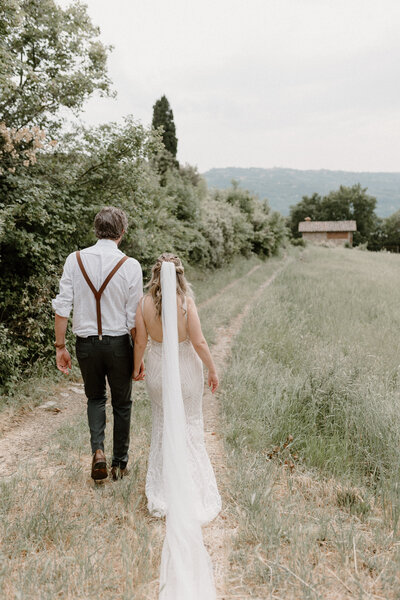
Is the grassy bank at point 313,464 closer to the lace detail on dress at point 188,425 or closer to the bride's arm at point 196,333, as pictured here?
the lace detail on dress at point 188,425

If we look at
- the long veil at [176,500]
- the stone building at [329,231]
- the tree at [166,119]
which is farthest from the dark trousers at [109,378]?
the stone building at [329,231]

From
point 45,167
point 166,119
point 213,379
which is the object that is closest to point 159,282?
point 213,379

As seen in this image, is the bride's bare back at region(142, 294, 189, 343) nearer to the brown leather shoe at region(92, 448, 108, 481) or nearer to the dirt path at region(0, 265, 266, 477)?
the brown leather shoe at region(92, 448, 108, 481)

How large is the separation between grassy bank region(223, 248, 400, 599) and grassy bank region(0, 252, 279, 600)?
0.67m

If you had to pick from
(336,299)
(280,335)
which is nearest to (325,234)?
(336,299)

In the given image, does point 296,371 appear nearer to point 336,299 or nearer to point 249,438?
point 249,438

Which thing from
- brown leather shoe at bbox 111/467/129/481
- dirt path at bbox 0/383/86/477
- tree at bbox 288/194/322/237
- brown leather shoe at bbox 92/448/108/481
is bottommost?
dirt path at bbox 0/383/86/477

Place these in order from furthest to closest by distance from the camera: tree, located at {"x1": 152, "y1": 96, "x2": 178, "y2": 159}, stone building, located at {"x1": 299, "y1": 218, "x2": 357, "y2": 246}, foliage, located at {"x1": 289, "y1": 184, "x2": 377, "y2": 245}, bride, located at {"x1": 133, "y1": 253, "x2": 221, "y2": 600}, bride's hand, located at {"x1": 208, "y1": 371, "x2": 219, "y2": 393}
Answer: foliage, located at {"x1": 289, "y1": 184, "x2": 377, "y2": 245}, stone building, located at {"x1": 299, "y1": 218, "x2": 357, "y2": 246}, tree, located at {"x1": 152, "y1": 96, "x2": 178, "y2": 159}, bride's hand, located at {"x1": 208, "y1": 371, "x2": 219, "y2": 393}, bride, located at {"x1": 133, "y1": 253, "x2": 221, "y2": 600}

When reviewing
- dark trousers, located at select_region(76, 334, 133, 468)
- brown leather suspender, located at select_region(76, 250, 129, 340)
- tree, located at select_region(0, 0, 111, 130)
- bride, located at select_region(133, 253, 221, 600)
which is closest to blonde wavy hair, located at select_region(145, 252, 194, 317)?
bride, located at select_region(133, 253, 221, 600)

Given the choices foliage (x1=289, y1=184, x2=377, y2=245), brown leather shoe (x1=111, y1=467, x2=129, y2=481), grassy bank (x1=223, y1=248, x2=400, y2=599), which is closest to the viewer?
grassy bank (x1=223, y1=248, x2=400, y2=599)

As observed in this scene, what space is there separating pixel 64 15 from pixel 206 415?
7.62m

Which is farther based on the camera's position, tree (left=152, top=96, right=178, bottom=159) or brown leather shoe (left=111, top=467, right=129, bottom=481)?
tree (left=152, top=96, right=178, bottom=159)

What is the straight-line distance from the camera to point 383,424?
4.57 meters

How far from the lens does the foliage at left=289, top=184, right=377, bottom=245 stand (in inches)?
3270
